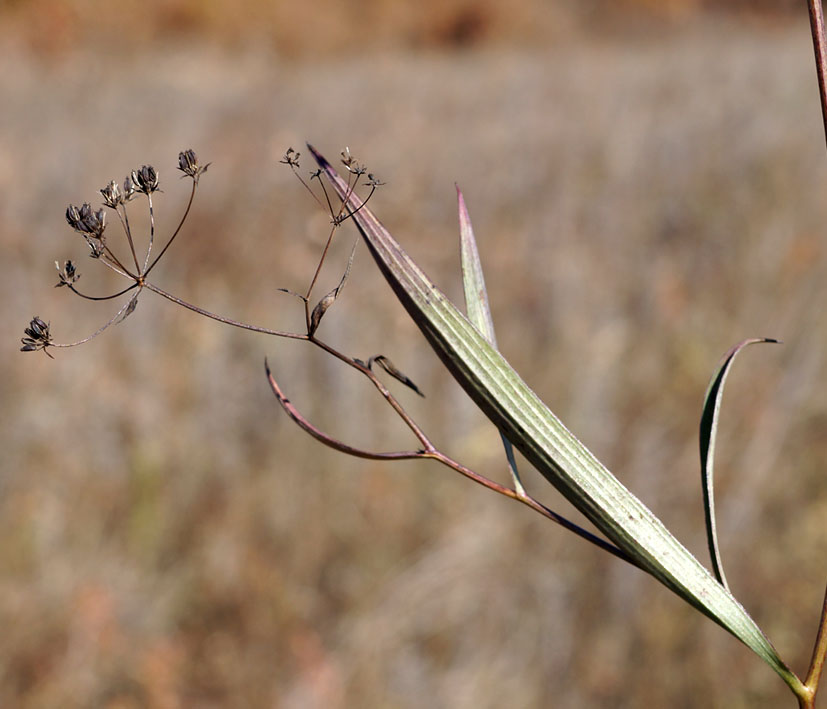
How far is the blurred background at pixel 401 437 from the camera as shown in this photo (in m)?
2.19

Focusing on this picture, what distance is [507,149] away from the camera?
6.04 m

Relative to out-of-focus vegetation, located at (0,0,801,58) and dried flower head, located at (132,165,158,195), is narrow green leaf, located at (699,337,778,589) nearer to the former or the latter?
dried flower head, located at (132,165,158,195)

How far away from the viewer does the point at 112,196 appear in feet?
1.10

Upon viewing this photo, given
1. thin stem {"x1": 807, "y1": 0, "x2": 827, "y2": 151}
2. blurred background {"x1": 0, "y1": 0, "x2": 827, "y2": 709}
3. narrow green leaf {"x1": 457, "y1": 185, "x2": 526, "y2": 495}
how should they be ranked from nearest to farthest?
thin stem {"x1": 807, "y1": 0, "x2": 827, "y2": 151}
narrow green leaf {"x1": 457, "y1": 185, "x2": 526, "y2": 495}
blurred background {"x1": 0, "y1": 0, "x2": 827, "y2": 709}

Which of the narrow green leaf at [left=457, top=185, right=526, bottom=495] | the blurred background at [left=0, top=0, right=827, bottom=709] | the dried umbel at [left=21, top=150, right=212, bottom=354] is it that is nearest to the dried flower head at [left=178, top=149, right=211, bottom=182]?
the dried umbel at [left=21, top=150, right=212, bottom=354]

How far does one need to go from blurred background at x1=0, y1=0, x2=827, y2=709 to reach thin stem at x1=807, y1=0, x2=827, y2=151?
275mm

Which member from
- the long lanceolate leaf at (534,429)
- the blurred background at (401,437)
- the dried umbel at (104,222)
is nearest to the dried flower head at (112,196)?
the dried umbel at (104,222)

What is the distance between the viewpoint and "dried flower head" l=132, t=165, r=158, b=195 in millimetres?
340

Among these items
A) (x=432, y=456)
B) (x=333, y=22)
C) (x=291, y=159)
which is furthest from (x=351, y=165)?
(x=333, y=22)

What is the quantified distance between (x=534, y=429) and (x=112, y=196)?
20 centimetres

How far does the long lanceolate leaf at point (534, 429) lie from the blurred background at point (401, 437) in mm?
377

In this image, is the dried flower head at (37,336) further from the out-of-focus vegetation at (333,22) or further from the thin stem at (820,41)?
the out-of-focus vegetation at (333,22)

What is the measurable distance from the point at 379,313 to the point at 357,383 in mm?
574

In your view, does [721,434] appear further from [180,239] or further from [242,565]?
[180,239]
